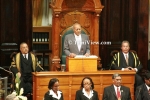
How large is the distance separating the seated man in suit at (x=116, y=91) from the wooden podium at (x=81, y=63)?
2.21ft

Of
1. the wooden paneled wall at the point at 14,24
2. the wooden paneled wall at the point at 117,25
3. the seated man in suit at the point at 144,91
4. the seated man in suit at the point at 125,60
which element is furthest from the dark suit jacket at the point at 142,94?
the wooden paneled wall at the point at 14,24

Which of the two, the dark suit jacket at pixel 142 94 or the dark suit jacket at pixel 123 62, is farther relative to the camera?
the dark suit jacket at pixel 123 62

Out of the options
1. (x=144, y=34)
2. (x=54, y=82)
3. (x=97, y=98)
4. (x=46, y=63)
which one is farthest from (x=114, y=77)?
(x=46, y=63)

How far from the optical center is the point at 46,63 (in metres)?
11.1

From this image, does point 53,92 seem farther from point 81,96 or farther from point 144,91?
point 144,91

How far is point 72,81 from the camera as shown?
8.33 m

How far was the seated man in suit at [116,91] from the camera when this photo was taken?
7742 mm

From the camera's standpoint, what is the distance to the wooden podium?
27.1ft

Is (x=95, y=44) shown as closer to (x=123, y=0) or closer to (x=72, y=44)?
(x=72, y=44)

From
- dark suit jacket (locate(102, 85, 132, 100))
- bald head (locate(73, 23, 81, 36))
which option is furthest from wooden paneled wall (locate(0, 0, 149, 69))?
dark suit jacket (locate(102, 85, 132, 100))

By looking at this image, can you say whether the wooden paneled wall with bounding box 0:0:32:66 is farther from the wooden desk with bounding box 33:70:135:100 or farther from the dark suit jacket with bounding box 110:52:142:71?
the dark suit jacket with bounding box 110:52:142:71

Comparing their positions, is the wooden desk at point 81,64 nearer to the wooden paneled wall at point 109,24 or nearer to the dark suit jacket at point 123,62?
the dark suit jacket at point 123,62

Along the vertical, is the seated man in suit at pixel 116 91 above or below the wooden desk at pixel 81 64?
below

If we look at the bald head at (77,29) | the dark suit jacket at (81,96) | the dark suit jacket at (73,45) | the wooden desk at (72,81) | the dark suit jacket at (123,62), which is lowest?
the dark suit jacket at (81,96)
